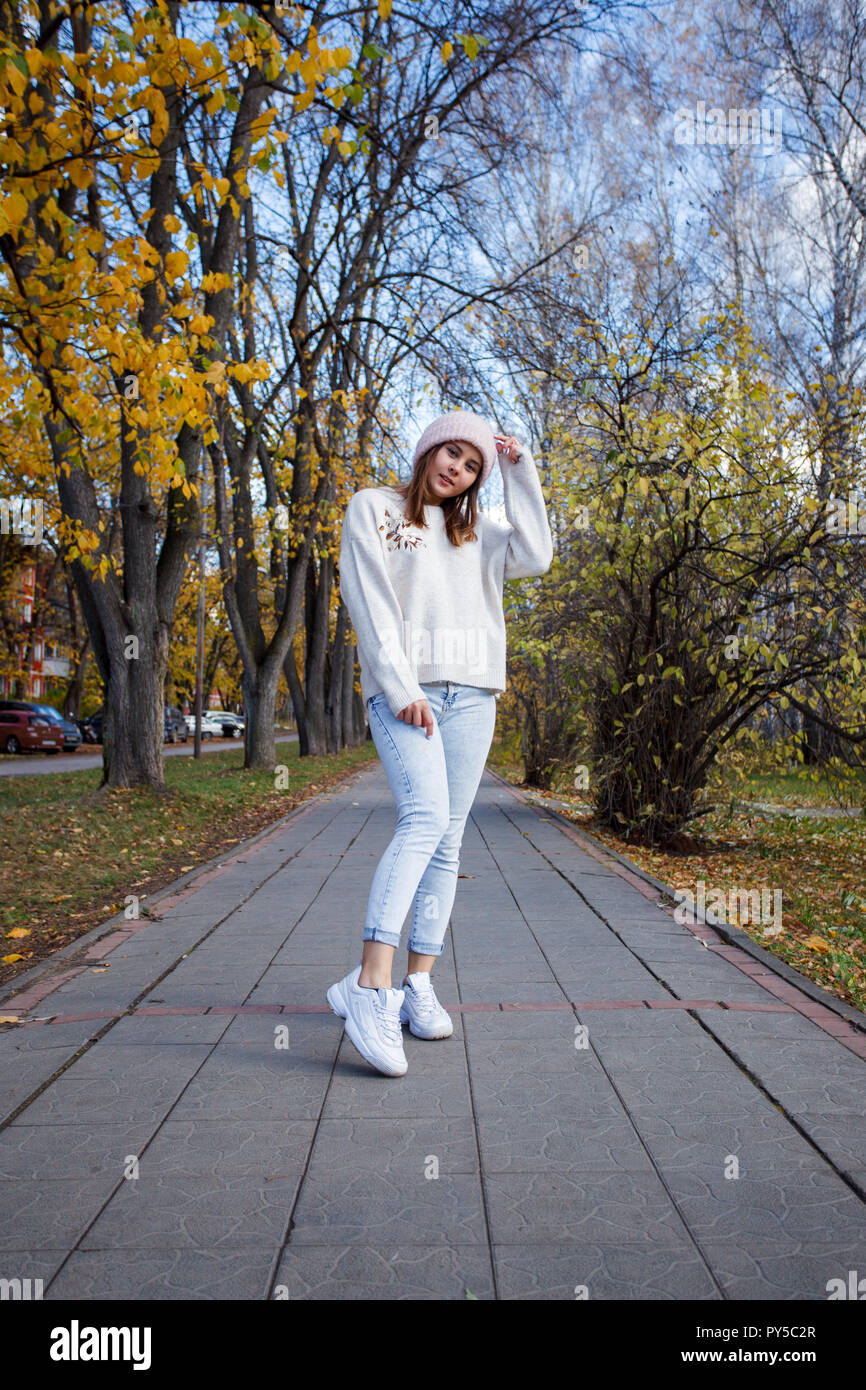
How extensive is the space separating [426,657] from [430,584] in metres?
0.24

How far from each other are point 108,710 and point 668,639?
661 centimetres

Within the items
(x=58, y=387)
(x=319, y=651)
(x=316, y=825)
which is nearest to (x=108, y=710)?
(x=316, y=825)

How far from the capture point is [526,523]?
3.76m

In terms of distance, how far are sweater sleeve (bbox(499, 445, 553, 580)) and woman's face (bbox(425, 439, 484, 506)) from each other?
20 cm

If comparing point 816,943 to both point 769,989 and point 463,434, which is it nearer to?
point 769,989

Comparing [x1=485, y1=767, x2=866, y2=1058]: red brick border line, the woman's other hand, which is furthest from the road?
the woman's other hand

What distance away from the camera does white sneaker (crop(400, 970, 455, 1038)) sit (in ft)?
12.4

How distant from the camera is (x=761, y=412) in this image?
320 inches

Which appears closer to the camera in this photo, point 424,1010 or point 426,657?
point 426,657

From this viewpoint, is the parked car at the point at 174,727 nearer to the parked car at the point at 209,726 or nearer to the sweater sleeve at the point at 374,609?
the parked car at the point at 209,726

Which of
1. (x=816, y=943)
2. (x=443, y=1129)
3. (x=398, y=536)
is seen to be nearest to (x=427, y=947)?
(x=443, y=1129)

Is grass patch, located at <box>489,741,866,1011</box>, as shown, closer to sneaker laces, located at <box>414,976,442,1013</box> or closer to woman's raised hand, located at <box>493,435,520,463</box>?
sneaker laces, located at <box>414,976,442,1013</box>

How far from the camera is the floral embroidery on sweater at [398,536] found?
11.7 feet
